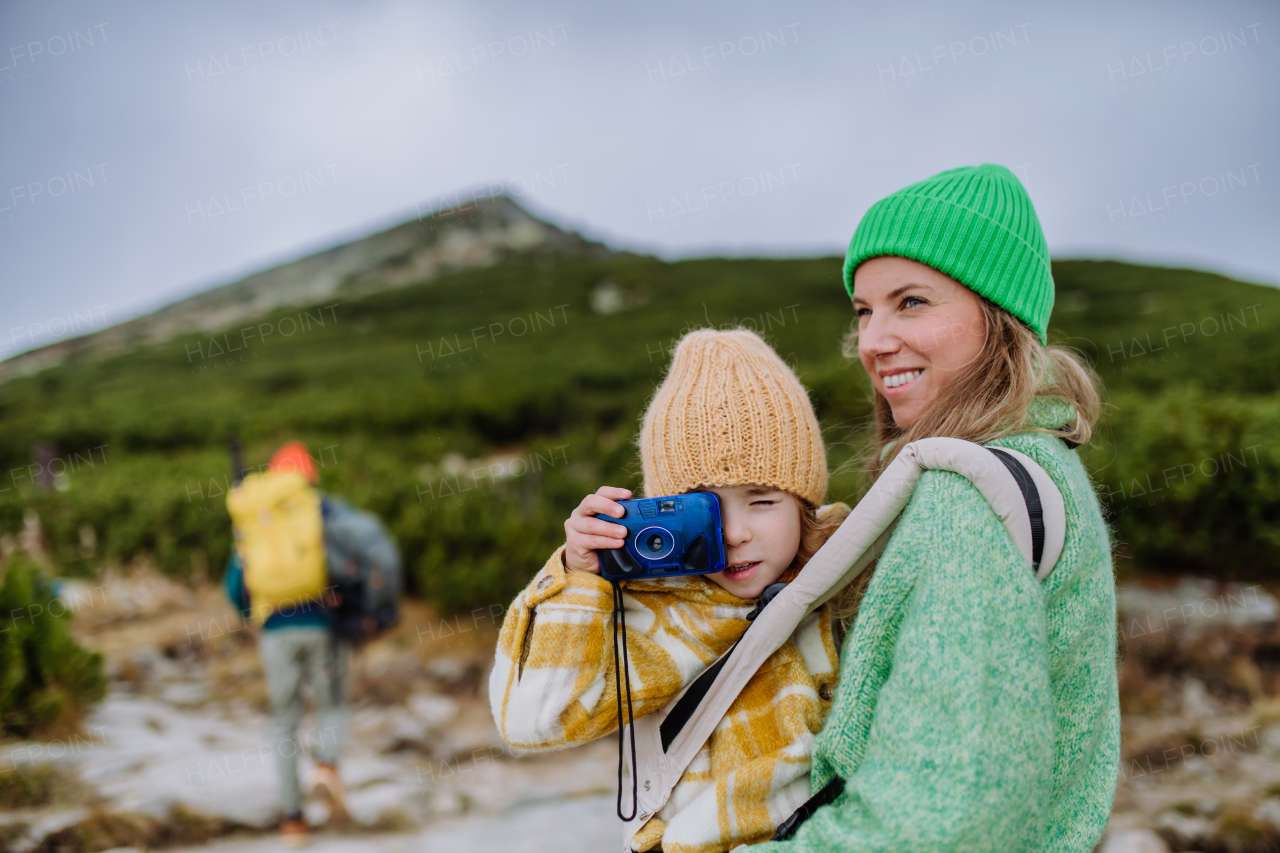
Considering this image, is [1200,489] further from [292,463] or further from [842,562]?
[292,463]

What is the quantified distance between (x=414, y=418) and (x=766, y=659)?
29.1 feet

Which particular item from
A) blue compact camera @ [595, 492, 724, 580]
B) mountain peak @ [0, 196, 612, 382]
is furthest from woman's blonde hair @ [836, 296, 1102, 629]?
mountain peak @ [0, 196, 612, 382]

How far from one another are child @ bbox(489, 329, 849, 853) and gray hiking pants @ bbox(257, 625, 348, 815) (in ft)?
9.99

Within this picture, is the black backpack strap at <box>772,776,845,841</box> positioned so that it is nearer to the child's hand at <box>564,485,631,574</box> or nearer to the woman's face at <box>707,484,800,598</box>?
the woman's face at <box>707,484,800,598</box>

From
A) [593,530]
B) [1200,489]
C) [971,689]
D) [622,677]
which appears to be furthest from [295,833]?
[1200,489]

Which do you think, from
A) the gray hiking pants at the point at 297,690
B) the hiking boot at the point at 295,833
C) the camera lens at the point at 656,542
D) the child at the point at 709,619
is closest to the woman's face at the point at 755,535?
the child at the point at 709,619

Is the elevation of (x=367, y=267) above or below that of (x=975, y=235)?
above

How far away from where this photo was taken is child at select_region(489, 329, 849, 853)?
4.13 ft

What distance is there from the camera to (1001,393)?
1.32m

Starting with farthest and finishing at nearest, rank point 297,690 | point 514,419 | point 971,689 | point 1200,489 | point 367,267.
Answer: point 367,267
point 514,419
point 1200,489
point 297,690
point 971,689

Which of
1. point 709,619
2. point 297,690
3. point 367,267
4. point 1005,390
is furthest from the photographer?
point 367,267

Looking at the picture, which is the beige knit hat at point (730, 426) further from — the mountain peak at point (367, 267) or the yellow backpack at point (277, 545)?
the mountain peak at point (367, 267)

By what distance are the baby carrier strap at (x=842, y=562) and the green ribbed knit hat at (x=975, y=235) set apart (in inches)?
15.2

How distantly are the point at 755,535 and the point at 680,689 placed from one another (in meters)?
0.32
